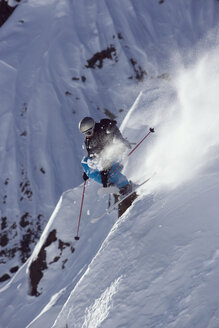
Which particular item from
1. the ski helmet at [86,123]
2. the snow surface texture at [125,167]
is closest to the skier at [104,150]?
the ski helmet at [86,123]

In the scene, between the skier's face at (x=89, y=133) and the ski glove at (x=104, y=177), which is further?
the ski glove at (x=104, y=177)

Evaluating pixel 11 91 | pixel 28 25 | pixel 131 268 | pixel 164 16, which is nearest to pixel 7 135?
pixel 11 91

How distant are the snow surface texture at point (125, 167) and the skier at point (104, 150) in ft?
2.81

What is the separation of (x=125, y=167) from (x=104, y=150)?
2.33m

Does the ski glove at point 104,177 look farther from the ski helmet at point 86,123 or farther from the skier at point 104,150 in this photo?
the ski helmet at point 86,123

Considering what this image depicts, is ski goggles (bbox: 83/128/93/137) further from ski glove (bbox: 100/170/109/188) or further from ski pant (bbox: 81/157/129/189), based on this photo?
ski glove (bbox: 100/170/109/188)

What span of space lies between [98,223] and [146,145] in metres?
3.00

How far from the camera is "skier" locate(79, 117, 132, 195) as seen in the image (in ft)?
21.7

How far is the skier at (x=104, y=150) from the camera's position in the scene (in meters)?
6.60

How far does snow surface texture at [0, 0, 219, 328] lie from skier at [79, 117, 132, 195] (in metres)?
0.86

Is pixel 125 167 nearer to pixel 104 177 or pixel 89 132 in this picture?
pixel 104 177

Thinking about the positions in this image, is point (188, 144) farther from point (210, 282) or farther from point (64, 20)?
point (64, 20)

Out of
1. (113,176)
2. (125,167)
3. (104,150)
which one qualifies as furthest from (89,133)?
(125,167)

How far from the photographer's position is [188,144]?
688 cm
